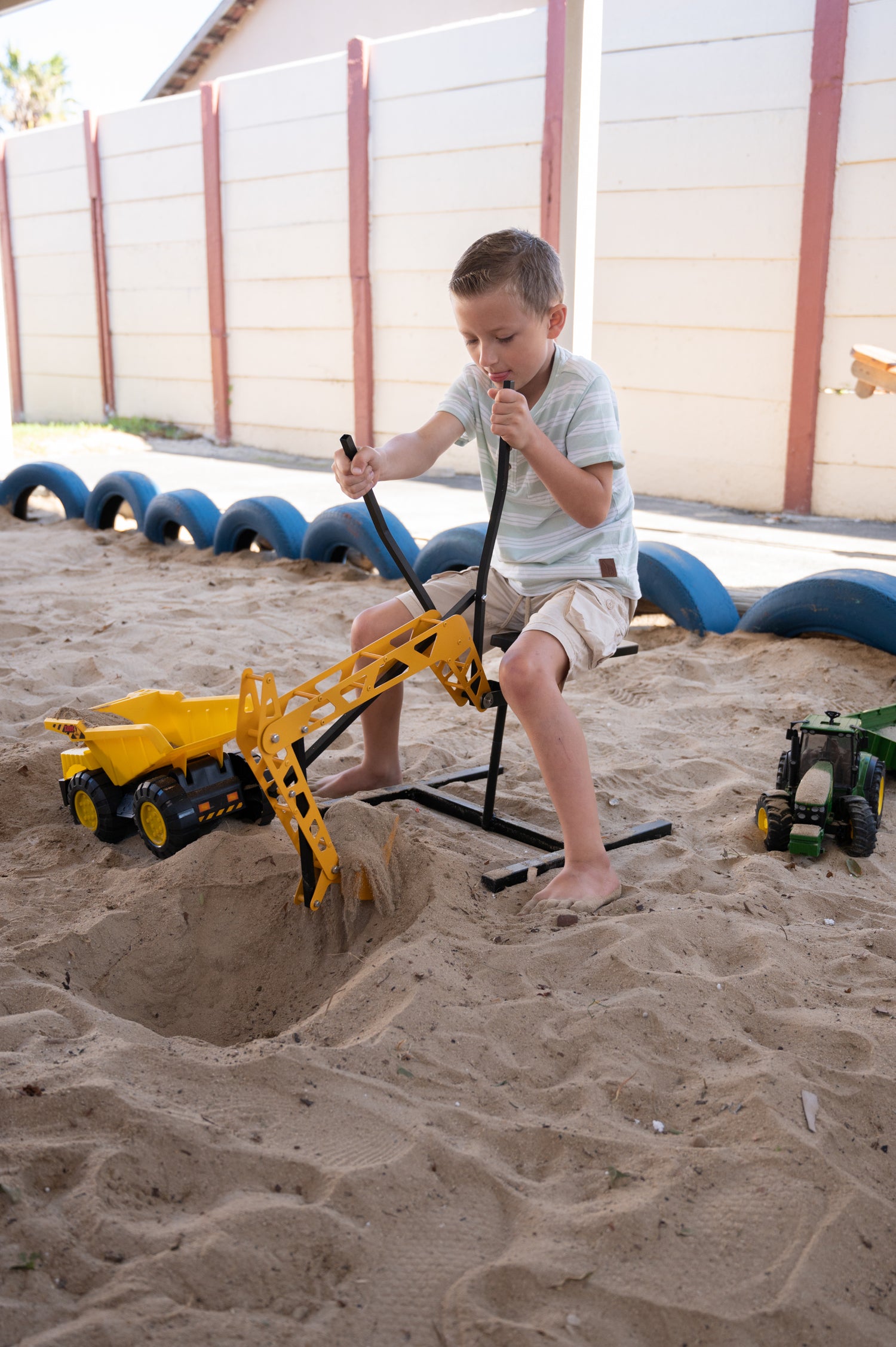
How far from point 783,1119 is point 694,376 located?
6.54 m

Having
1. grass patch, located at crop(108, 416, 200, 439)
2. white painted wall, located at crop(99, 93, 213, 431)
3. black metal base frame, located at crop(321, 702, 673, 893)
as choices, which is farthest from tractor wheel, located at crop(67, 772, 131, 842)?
white painted wall, located at crop(99, 93, 213, 431)

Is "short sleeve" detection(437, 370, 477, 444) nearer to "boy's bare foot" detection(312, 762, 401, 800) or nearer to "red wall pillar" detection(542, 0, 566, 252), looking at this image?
"boy's bare foot" detection(312, 762, 401, 800)

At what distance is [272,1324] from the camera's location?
1015 mm

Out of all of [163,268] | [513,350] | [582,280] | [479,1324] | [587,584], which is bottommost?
[479,1324]

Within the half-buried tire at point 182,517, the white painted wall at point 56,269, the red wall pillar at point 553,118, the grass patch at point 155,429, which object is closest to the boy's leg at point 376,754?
the half-buried tire at point 182,517

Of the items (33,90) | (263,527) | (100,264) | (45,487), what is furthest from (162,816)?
(33,90)

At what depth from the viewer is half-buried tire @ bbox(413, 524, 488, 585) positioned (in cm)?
381

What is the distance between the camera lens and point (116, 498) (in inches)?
215

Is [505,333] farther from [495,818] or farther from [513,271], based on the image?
[495,818]

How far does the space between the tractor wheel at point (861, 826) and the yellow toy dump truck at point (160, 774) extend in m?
1.15

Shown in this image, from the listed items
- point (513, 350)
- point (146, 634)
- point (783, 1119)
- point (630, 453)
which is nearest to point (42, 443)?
point (630, 453)

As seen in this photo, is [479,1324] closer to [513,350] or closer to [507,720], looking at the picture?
[513,350]

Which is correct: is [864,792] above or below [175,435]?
below

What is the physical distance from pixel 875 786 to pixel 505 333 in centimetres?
118
